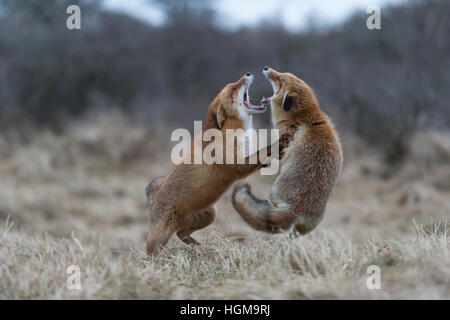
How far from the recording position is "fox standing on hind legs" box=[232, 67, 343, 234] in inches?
212

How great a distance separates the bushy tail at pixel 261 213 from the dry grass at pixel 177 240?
24 cm

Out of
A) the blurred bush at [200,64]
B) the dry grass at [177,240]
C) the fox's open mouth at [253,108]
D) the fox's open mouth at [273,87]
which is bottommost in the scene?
the dry grass at [177,240]

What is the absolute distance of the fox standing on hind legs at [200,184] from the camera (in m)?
6.16

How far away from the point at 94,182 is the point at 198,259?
11.0 meters

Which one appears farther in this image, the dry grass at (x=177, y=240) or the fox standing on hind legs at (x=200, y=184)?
the fox standing on hind legs at (x=200, y=184)

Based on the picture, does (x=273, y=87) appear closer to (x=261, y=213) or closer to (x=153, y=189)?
(x=261, y=213)

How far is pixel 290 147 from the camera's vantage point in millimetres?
5809

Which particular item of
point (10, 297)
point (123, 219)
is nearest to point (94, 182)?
point (123, 219)

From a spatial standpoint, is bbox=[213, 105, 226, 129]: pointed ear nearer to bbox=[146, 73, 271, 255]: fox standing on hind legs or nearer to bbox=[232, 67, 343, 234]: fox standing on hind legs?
bbox=[146, 73, 271, 255]: fox standing on hind legs

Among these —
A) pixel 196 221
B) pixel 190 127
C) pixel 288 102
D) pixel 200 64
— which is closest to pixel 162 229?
pixel 196 221

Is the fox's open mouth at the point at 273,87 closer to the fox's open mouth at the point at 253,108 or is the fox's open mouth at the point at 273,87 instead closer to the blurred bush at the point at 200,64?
the fox's open mouth at the point at 253,108

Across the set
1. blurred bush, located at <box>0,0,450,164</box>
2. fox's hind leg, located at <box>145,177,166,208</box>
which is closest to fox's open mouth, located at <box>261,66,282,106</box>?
fox's hind leg, located at <box>145,177,166,208</box>

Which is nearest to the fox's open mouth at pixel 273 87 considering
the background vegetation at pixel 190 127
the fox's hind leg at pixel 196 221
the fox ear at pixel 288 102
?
the fox ear at pixel 288 102

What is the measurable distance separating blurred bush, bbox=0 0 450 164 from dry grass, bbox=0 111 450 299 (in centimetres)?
208
